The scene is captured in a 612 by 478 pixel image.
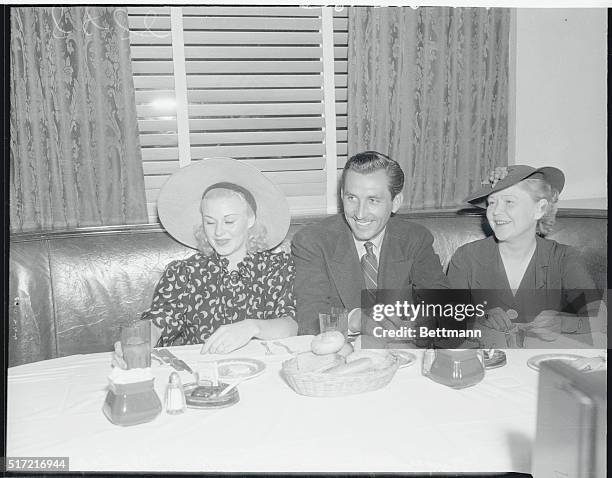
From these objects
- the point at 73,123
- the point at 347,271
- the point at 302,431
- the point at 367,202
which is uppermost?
the point at 73,123

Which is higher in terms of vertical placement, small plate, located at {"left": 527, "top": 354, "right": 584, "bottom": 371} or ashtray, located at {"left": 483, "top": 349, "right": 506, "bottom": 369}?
ashtray, located at {"left": 483, "top": 349, "right": 506, "bottom": 369}

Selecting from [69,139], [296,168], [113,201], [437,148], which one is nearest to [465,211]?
[437,148]

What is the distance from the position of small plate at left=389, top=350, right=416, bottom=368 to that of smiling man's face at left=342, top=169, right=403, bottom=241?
0.51 metres

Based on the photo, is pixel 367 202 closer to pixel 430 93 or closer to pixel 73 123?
pixel 430 93

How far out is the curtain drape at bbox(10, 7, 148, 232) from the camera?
1.49 metres

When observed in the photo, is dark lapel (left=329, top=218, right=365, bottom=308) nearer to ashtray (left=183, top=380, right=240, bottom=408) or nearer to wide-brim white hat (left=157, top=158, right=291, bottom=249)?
wide-brim white hat (left=157, top=158, right=291, bottom=249)

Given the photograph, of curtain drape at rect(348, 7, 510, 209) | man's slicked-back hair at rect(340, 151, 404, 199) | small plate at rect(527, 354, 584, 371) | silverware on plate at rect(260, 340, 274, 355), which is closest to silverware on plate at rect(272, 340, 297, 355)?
silverware on plate at rect(260, 340, 274, 355)

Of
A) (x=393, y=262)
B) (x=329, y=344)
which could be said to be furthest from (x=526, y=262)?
(x=329, y=344)

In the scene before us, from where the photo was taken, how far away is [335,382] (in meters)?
0.89

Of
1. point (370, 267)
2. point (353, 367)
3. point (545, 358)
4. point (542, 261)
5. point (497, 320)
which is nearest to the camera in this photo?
point (353, 367)

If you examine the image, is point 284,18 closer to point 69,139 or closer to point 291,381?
point 69,139

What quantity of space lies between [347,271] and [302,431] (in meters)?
0.72

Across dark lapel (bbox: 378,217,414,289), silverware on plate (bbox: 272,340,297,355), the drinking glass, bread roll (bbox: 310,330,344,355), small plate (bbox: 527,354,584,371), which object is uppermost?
dark lapel (bbox: 378,217,414,289)

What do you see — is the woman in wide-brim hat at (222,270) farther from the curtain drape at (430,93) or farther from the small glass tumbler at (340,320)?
the curtain drape at (430,93)
